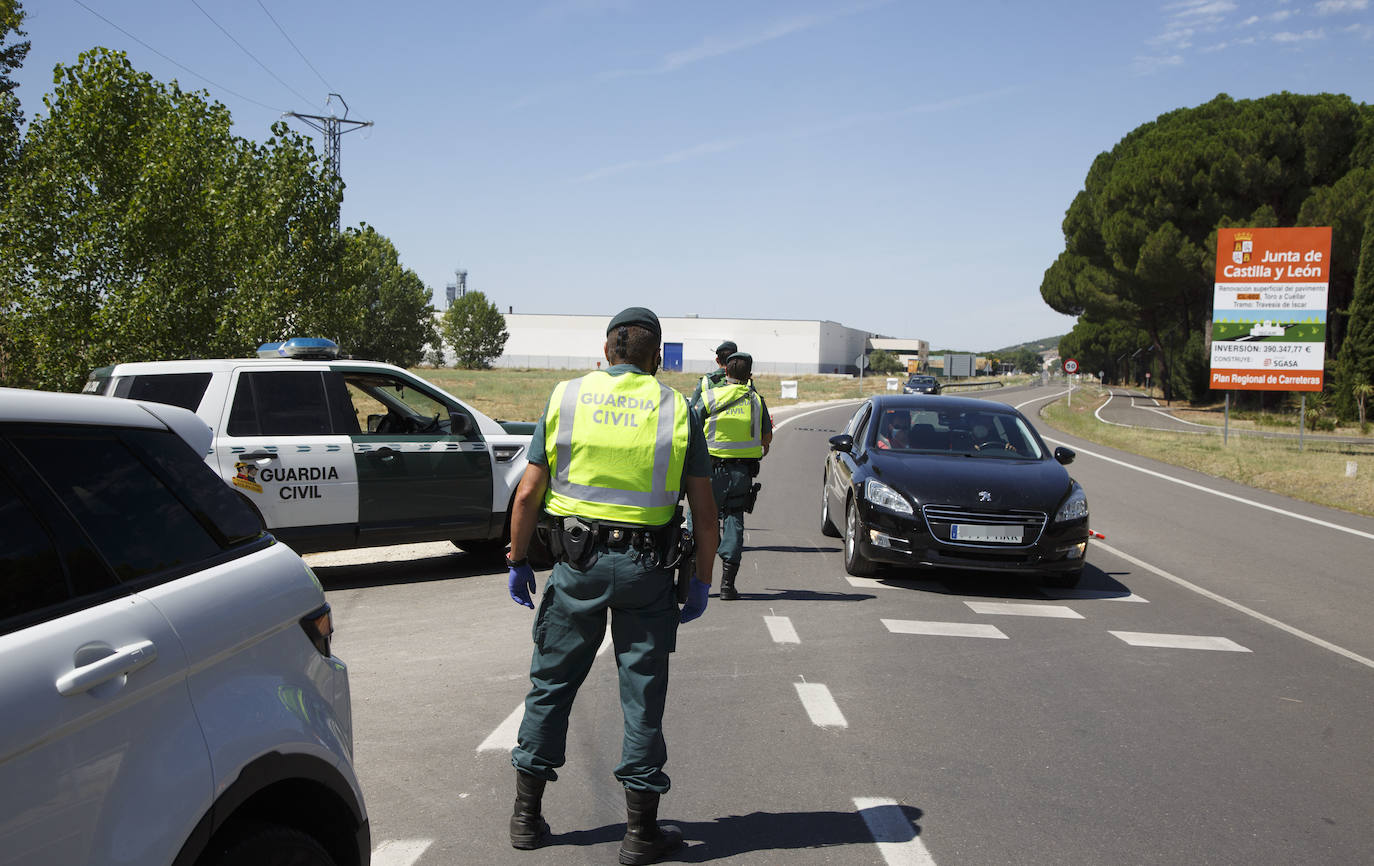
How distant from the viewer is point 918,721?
5234mm

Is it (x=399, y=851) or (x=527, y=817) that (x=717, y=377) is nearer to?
(x=527, y=817)

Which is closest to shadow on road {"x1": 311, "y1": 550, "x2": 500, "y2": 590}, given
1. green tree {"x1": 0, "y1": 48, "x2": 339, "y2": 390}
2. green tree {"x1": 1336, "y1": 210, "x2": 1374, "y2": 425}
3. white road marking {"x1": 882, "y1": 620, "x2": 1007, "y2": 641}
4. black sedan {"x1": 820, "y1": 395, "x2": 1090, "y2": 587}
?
black sedan {"x1": 820, "y1": 395, "x2": 1090, "y2": 587}

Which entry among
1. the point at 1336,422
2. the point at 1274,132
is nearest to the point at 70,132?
the point at 1336,422

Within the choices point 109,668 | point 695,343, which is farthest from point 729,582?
point 695,343

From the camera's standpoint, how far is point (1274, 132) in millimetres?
46750

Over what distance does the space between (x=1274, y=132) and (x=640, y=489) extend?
171 ft

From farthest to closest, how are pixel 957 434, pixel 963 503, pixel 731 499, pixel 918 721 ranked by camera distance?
pixel 957 434 < pixel 963 503 < pixel 731 499 < pixel 918 721

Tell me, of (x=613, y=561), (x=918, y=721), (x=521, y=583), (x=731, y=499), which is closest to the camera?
(x=613, y=561)

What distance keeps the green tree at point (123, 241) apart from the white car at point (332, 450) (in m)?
8.71

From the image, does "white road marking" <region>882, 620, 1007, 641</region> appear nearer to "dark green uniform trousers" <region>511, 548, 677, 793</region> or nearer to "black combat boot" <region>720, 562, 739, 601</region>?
"black combat boot" <region>720, 562, 739, 601</region>

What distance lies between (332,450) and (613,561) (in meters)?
5.52

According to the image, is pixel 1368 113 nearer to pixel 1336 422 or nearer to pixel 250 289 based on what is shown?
pixel 1336 422

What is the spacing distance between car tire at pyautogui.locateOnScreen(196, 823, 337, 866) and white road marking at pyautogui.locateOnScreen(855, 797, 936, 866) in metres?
2.06

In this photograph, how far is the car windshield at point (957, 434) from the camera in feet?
31.9
